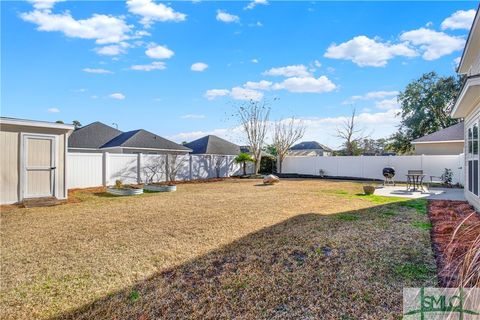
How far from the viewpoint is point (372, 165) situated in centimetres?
1936

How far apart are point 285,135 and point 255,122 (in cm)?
330

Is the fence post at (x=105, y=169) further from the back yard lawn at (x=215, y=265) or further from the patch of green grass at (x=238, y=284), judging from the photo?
the patch of green grass at (x=238, y=284)

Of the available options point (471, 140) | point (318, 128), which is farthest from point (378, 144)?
point (471, 140)

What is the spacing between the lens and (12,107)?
498 inches

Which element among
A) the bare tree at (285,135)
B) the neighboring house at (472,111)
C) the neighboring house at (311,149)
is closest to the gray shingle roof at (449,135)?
the bare tree at (285,135)

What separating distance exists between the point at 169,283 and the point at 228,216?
3894 mm

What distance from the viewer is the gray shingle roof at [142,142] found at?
20.7 m

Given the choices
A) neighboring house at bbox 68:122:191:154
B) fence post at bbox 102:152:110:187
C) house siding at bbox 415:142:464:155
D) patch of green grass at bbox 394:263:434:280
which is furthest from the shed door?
house siding at bbox 415:142:464:155

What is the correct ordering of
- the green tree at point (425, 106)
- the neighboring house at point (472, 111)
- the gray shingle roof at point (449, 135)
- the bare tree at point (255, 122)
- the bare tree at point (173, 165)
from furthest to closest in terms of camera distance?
the green tree at point (425, 106)
the bare tree at point (255, 122)
the gray shingle roof at point (449, 135)
the bare tree at point (173, 165)
the neighboring house at point (472, 111)

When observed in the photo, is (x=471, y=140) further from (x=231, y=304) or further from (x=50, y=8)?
(x=50, y=8)

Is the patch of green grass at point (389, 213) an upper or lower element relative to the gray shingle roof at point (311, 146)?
lower

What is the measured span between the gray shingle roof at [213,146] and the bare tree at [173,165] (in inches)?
303

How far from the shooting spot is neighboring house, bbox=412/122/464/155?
18895 mm

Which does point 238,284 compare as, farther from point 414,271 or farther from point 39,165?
point 39,165
